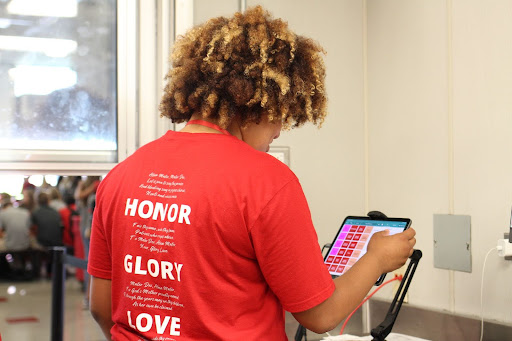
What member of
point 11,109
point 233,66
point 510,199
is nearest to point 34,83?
point 11,109

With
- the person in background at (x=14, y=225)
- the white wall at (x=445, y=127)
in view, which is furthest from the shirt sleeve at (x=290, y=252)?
the person in background at (x=14, y=225)

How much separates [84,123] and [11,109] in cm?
26

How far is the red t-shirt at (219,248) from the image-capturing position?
0.98 m

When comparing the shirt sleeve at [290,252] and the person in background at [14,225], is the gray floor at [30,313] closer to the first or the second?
the person in background at [14,225]

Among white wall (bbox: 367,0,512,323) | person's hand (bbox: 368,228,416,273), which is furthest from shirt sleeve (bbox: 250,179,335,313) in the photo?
white wall (bbox: 367,0,512,323)

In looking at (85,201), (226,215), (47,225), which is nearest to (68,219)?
(47,225)

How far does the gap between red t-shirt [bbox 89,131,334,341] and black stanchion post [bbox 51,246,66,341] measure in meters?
1.68

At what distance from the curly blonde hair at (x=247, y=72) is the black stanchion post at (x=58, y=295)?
1.69 meters

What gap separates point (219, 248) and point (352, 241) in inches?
24.1

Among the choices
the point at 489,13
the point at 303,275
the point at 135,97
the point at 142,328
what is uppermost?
the point at 489,13

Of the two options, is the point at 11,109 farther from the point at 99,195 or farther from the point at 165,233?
the point at 165,233

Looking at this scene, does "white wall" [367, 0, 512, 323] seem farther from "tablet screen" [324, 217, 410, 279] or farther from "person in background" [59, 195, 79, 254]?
"person in background" [59, 195, 79, 254]

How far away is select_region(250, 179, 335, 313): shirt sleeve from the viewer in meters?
0.98

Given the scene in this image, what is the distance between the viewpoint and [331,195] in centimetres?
244
